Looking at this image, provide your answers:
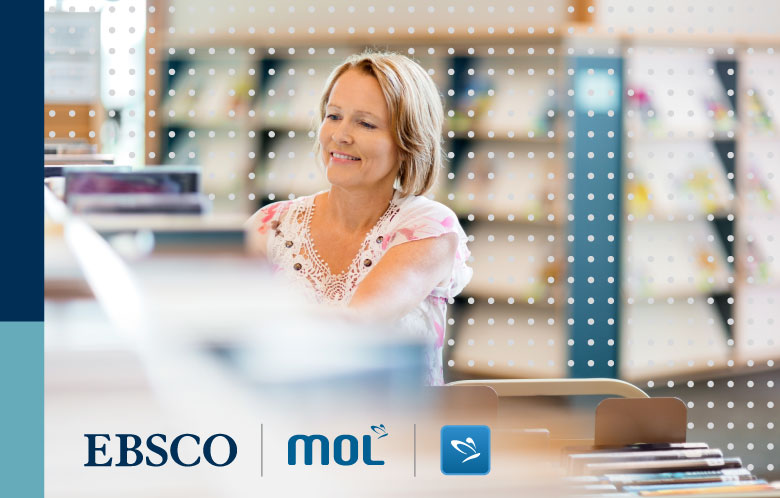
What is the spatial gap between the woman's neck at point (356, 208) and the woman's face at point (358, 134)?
0.09 feet

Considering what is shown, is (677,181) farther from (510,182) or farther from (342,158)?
(342,158)

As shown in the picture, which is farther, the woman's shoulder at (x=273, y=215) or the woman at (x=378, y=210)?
the woman's shoulder at (x=273, y=215)

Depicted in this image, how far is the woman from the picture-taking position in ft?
6.71

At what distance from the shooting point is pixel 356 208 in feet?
7.19

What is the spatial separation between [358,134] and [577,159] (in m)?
3.69

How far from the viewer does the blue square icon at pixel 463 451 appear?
106 cm

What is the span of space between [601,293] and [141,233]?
190 inches

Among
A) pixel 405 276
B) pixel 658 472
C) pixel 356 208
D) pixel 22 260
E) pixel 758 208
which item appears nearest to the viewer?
pixel 22 260

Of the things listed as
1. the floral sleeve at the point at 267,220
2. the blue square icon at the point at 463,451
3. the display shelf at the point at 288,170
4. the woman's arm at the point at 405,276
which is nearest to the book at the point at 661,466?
the blue square icon at the point at 463,451

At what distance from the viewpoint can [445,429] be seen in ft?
3.48

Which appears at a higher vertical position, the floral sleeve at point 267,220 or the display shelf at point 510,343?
the floral sleeve at point 267,220

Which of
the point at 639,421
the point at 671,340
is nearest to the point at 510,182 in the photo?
the point at 671,340

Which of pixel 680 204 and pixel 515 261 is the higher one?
pixel 680 204

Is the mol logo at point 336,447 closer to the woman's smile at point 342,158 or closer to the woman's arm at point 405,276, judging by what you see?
the woman's arm at point 405,276
